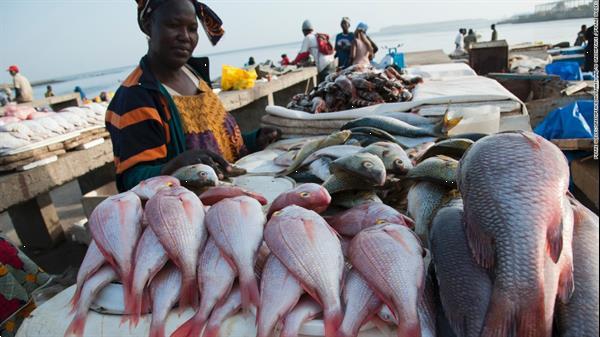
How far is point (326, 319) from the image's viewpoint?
1.05 metres

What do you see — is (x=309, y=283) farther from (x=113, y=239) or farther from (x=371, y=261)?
(x=113, y=239)

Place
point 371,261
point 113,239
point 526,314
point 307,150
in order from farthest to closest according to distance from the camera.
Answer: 1. point 307,150
2. point 113,239
3. point 371,261
4. point 526,314

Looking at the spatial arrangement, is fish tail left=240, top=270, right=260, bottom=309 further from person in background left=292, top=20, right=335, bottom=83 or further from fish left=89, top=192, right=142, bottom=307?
person in background left=292, top=20, right=335, bottom=83

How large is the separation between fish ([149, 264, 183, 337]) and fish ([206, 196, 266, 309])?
7.3 inches

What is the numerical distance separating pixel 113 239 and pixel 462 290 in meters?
1.16

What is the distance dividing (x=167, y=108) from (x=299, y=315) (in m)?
1.93

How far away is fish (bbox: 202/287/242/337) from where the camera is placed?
3.66 feet

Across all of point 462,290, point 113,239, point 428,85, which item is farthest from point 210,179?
point 428,85

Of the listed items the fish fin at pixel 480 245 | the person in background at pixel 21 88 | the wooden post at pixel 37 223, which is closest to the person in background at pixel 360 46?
the wooden post at pixel 37 223

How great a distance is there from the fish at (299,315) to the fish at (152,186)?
2.89 ft

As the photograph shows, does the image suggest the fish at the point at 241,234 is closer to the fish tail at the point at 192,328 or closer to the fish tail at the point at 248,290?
the fish tail at the point at 248,290

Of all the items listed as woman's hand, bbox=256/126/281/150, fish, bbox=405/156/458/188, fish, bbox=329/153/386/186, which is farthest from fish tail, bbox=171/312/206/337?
woman's hand, bbox=256/126/281/150

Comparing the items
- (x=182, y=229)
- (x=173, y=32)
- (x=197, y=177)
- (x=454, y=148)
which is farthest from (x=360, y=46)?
(x=182, y=229)

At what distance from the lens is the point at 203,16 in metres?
2.96
